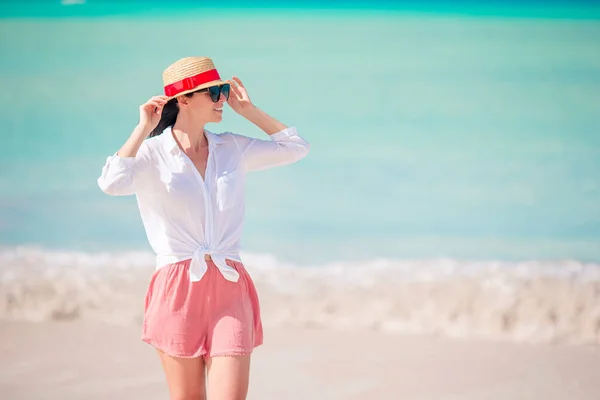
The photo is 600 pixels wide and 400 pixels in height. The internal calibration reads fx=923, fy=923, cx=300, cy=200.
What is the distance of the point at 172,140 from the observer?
8.80 ft

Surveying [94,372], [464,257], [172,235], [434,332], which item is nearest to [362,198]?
[464,257]

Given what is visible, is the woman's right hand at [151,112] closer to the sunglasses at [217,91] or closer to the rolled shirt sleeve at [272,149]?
the sunglasses at [217,91]

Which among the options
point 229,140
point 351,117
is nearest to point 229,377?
point 229,140

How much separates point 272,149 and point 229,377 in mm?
722

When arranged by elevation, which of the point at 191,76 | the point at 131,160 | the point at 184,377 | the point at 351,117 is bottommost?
the point at 184,377

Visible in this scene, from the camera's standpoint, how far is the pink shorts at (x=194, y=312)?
2.58m

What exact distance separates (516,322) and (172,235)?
11.4 feet

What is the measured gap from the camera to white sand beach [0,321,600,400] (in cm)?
428

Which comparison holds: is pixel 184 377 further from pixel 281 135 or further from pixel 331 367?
pixel 331 367

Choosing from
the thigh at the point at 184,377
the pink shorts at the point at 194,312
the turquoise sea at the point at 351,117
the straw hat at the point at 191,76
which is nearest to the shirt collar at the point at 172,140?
the straw hat at the point at 191,76

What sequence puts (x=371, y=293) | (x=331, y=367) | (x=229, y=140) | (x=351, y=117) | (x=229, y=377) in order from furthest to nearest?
1. (x=351, y=117)
2. (x=371, y=293)
3. (x=331, y=367)
4. (x=229, y=140)
5. (x=229, y=377)

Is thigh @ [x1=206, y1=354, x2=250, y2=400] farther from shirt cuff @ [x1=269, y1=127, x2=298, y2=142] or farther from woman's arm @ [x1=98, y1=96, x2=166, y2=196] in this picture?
shirt cuff @ [x1=269, y1=127, x2=298, y2=142]

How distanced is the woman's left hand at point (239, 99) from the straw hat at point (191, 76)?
0.16m

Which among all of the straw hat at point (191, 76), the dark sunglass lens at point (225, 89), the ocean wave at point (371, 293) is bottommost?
the ocean wave at point (371, 293)
